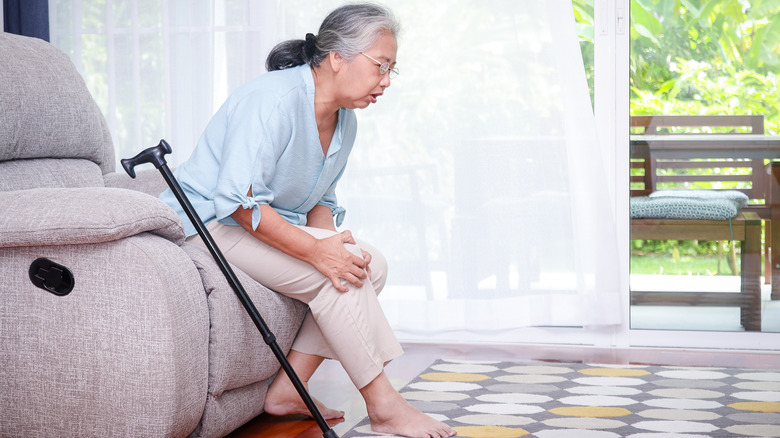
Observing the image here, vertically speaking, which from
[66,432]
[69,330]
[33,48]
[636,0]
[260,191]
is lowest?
[66,432]

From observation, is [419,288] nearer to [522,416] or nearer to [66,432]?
[522,416]

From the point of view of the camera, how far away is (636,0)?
3.13 metres

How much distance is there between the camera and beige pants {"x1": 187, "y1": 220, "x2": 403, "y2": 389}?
1841 millimetres

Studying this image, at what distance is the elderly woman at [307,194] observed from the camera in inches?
72.4

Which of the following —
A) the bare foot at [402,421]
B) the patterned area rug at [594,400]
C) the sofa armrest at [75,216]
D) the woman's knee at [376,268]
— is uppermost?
the sofa armrest at [75,216]

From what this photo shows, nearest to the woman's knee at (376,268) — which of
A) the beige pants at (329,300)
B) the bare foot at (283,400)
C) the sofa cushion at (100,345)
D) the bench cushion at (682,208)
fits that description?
the beige pants at (329,300)

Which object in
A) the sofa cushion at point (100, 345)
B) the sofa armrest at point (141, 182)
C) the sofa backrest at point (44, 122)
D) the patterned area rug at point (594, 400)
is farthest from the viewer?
the sofa armrest at point (141, 182)

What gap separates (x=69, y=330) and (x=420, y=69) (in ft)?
6.36

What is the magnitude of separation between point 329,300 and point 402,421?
1.00 feet

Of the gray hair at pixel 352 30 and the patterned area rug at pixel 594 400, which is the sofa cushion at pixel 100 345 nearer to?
the patterned area rug at pixel 594 400

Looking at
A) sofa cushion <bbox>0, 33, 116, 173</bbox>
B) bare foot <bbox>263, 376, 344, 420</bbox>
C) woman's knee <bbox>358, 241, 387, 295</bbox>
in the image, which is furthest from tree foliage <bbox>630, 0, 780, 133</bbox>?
sofa cushion <bbox>0, 33, 116, 173</bbox>

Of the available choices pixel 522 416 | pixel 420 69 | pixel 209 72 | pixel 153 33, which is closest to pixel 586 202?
pixel 420 69

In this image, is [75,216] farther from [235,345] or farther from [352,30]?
[352,30]

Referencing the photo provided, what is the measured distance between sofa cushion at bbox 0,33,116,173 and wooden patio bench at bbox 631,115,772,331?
1888mm
